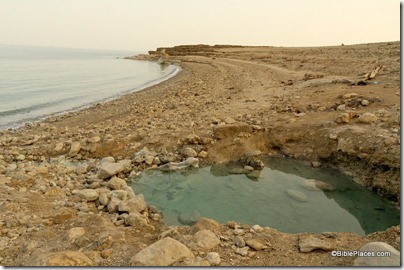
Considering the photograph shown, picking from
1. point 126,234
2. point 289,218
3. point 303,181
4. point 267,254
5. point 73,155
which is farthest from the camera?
point 73,155

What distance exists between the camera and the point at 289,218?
20.4ft

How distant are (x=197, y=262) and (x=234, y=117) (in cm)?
788

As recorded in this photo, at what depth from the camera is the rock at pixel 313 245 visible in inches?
169

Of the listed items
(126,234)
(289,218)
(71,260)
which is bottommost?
(289,218)

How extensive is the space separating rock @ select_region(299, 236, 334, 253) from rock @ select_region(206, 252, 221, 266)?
1.30m

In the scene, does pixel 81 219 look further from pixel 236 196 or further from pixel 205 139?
pixel 205 139

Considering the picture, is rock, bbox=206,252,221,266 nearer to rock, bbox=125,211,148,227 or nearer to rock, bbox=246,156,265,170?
rock, bbox=125,211,148,227

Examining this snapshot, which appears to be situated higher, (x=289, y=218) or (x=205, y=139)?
(x=205, y=139)

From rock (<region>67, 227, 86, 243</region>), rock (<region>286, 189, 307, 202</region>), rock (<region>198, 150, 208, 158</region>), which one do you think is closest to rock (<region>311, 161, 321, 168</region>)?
rock (<region>286, 189, 307, 202</region>)

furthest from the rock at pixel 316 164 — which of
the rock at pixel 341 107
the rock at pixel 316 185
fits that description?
the rock at pixel 341 107

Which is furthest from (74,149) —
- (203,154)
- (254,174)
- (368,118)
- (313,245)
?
(368,118)

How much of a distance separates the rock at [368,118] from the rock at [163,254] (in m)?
7.26

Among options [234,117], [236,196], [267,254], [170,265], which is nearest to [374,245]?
[267,254]

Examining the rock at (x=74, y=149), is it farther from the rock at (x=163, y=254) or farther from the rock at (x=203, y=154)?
the rock at (x=163, y=254)
